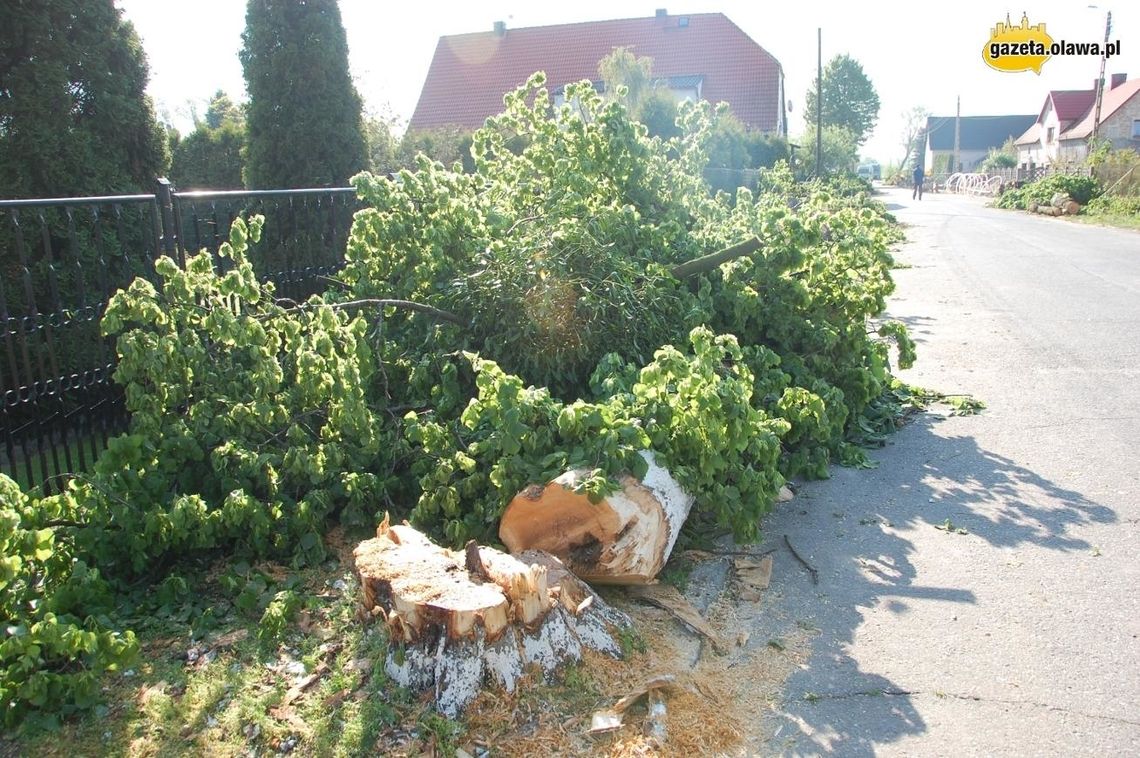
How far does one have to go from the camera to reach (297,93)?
40.6 ft

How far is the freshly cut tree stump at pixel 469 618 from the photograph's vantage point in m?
2.86

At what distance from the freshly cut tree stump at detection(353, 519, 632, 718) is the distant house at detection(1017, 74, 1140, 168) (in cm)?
5719

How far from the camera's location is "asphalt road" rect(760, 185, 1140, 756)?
9.68 feet

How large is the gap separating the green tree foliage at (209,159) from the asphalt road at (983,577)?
12.9m

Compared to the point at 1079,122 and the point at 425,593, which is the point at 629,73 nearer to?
the point at 425,593

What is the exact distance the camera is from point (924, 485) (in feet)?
16.9

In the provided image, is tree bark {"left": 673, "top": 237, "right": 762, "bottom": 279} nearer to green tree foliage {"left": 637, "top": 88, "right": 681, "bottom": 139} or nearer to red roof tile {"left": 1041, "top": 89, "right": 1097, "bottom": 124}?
green tree foliage {"left": 637, "top": 88, "right": 681, "bottom": 139}

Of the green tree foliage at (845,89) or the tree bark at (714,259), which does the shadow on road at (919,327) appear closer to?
the tree bark at (714,259)

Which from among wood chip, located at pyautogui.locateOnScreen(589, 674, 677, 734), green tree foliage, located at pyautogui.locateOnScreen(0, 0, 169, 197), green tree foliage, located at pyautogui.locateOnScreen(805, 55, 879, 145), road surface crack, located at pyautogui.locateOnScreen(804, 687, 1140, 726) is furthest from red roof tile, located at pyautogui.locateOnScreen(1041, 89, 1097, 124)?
wood chip, located at pyautogui.locateOnScreen(589, 674, 677, 734)

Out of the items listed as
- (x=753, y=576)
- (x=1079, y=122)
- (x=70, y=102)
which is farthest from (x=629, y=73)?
(x=1079, y=122)

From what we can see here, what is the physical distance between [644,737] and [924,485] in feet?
9.97

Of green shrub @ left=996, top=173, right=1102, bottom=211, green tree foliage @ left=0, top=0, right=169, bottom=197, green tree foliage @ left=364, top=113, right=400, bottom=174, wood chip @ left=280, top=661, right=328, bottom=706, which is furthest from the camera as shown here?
green shrub @ left=996, top=173, right=1102, bottom=211

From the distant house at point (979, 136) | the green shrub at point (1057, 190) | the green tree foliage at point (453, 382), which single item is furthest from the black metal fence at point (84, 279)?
the distant house at point (979, 136)

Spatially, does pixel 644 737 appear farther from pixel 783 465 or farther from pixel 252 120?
pixel 252 120
